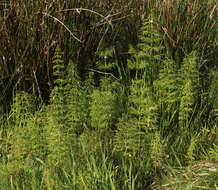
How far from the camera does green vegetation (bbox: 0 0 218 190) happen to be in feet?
6.65

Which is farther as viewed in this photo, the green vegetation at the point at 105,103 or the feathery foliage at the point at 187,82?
the feathery foliage at the point at 187,82

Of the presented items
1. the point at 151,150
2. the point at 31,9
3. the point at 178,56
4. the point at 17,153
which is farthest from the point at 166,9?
the point at 17,153

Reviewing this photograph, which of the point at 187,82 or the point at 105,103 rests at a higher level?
the point at 187,82

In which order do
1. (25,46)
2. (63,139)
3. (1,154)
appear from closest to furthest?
1. (63,139)
2. (1,154)
3. (25,46)

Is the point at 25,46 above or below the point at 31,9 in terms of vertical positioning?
below

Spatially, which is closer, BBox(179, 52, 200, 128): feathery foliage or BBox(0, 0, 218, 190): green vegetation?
BBox(0, 0, 218, 190): green vegetation

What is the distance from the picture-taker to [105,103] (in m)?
2.42

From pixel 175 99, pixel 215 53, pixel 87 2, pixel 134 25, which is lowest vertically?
pixel 175 99

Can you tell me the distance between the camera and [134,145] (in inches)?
83.5

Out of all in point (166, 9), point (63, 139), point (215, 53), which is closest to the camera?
point (63, 139)

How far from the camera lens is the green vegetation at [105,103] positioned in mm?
2026

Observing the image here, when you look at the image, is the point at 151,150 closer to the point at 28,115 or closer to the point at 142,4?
the point at 28,115

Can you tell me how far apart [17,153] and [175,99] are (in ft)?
3.93

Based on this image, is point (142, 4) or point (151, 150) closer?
point (151, 150)
